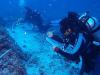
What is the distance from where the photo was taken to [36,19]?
51.0ft

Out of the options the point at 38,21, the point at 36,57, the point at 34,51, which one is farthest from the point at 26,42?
the point at 38,21

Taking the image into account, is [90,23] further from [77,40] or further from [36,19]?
[36,19]

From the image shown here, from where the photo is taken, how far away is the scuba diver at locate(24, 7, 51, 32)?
1507 centimetres

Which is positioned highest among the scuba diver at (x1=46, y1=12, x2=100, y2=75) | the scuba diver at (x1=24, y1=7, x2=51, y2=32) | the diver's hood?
the scuba diver at (x1=24, y1=7, x2=51, y2=32)

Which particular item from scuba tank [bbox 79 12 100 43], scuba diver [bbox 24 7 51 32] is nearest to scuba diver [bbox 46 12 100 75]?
scuba tank [bbox 79 12 100 43]

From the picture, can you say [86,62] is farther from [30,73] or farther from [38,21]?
[38,21]

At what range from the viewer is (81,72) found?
13.9 feet

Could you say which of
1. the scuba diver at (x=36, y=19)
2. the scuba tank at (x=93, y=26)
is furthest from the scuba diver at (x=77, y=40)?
the scuba diver at (x=36, y=19)

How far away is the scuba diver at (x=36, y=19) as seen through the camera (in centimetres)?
1507

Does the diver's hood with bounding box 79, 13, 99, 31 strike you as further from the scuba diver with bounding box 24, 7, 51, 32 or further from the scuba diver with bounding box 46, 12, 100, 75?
the scuba diver with bounding box 24, 7, 51, 32

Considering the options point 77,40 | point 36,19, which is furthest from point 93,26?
point 36,19

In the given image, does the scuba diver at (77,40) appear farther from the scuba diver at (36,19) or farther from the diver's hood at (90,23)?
the scuba diver at (36,19)

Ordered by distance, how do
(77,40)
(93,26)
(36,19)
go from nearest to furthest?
1. (77,40)
2. (93,26)
3. (36,19)

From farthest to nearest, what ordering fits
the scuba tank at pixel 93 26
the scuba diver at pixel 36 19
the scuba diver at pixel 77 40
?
the scuba diver at pixel 36 19 < the scuba tank at pixel 93 26 < the scuba diver at pixel 77 40
